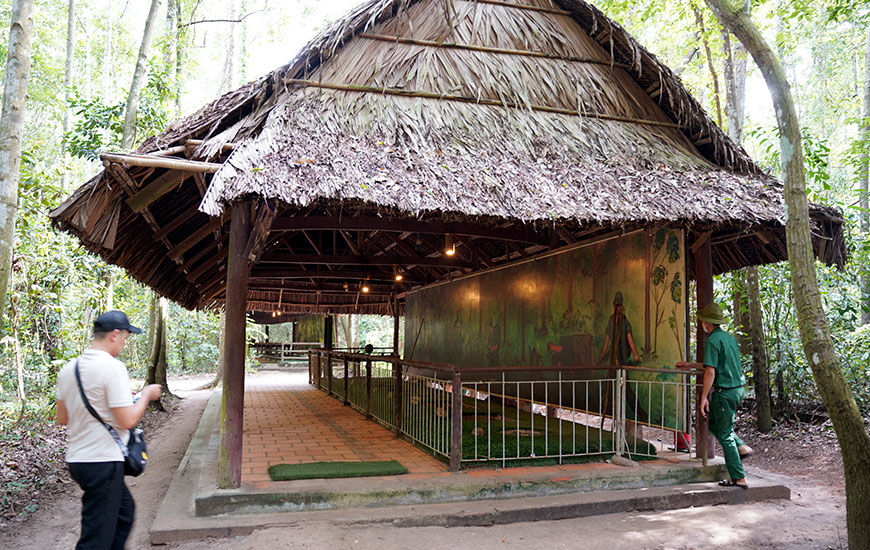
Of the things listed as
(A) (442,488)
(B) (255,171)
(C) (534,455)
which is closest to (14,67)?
(B) (255,171)

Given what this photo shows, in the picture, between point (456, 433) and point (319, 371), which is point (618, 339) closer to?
point (456, 433)

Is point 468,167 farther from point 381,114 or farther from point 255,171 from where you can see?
point 255,171

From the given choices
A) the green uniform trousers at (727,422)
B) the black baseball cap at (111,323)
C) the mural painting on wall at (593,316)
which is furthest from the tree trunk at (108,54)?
the green uniform trousers at (727,422)

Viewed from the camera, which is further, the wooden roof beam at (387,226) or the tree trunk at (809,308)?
the wooden roof beam at (387,226)

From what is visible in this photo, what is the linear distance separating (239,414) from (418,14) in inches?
188

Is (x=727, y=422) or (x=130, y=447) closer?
(x=130, y=447)

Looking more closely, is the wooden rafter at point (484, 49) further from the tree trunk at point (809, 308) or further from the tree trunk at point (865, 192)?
the tree trunk at point (865, 192)

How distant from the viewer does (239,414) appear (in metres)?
4.91

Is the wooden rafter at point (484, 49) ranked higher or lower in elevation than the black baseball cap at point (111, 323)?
higher

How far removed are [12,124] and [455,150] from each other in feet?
12.3

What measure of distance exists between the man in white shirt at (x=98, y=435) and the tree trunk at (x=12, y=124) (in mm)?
2296

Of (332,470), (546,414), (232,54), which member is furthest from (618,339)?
(232,54)

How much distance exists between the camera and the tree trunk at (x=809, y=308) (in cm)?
351

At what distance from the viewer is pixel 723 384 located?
530 cm
